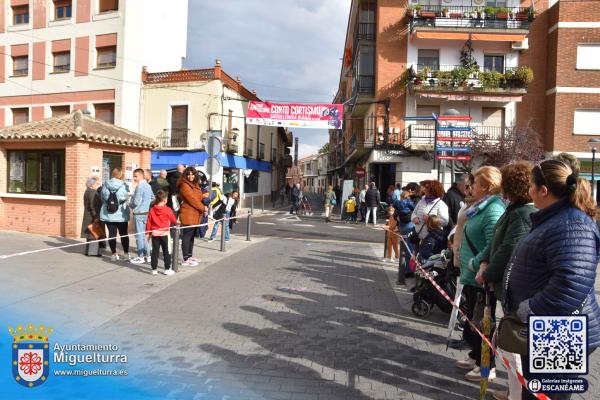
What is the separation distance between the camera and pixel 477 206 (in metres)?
3.97

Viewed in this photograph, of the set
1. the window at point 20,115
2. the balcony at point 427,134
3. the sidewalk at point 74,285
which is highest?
the window at point 20,115

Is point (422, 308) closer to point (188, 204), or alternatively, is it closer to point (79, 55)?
point (188, 204)

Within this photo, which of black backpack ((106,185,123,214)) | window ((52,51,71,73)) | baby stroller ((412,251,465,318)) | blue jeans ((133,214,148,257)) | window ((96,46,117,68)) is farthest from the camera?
window ((52,51,71,73))

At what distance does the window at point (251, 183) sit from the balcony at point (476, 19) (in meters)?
15.4

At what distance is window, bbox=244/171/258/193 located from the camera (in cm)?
3228

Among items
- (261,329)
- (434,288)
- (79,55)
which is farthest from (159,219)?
(79,55)

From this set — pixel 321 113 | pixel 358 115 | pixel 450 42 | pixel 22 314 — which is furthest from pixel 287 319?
pixel 358 115

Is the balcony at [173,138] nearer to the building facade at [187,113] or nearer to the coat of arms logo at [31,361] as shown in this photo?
the building facade at [187,113]

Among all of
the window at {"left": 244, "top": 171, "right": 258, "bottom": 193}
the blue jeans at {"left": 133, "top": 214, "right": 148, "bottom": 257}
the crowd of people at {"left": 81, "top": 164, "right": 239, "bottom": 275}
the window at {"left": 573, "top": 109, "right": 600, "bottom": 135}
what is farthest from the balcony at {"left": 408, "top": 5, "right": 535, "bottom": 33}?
the blue jeans at {"left": 133, "top": 214, "right": 148, "bottom": 257}

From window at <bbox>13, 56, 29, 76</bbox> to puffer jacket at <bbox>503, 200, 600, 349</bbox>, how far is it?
3256cm

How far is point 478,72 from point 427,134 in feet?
14.0

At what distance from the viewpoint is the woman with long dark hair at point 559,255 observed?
2242 millimetres

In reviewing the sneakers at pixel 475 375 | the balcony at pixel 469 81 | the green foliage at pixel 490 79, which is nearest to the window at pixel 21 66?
the balcony at pixel 469 81

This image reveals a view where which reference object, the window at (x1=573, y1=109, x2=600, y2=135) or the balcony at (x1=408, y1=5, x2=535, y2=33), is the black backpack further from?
the window at (x1=573, y1=109, x2=600, y2=135)
